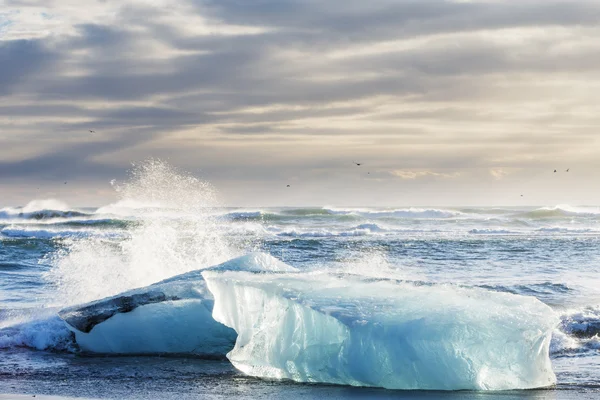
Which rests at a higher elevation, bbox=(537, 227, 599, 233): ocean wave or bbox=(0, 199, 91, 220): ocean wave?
bbox=(0, 199, 91, 220): ocean wave

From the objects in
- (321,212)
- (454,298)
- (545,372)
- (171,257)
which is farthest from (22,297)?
(321,212)

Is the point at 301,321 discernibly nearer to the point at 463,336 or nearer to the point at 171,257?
the point at 463,336

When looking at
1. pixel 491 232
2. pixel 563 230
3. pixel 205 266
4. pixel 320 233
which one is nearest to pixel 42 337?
pixel 205 266

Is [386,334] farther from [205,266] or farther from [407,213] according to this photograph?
[407,213]

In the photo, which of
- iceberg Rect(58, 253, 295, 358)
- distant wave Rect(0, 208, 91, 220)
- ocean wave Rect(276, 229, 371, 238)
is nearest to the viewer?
iceberg Rect(58, 253, 295, 358)

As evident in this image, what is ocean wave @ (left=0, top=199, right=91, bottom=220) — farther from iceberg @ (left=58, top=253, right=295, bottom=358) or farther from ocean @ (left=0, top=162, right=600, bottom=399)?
iceberg @ (left=58, top=253, right=295, bottom=358)

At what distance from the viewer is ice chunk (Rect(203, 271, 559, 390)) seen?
21.8 ft

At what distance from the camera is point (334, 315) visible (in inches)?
267

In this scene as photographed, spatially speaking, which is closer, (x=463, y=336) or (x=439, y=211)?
(x=463, y=336)

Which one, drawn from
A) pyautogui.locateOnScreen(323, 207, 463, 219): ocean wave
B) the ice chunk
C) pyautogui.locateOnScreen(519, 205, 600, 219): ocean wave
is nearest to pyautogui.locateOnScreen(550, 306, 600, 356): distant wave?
the ice chunk

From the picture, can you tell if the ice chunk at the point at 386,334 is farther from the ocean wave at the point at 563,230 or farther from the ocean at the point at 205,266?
the ocean wave at the point at 563,230

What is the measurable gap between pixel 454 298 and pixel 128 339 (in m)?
3.79

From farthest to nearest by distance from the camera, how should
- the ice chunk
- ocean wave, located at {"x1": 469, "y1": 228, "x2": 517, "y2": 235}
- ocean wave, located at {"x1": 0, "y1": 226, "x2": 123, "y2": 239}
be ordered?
1. ocean wave, located at {"x1": 469, "y1": 228, "x2": 517, "y2": 235}
2. ocean wave, located at {"x1": 0, "y1": 226, "x2": 123, "y2": 239}
3. the ice chunk

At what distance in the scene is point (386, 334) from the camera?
668cm
